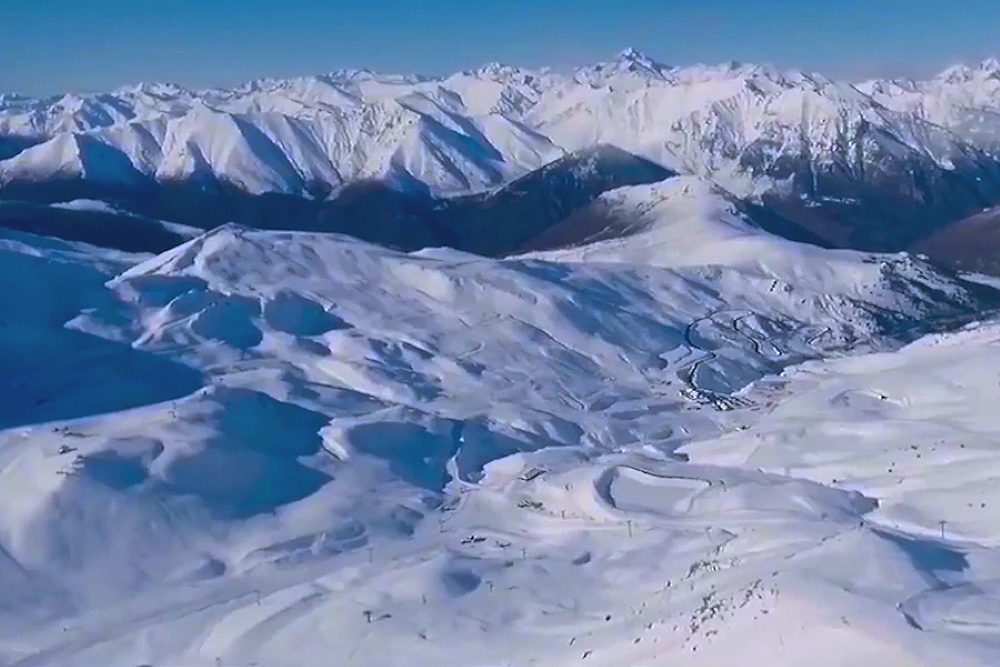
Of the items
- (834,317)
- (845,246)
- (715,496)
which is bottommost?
(845,246)

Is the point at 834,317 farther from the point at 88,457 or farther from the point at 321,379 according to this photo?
the point at 88,457

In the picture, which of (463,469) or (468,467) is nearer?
(463,469)

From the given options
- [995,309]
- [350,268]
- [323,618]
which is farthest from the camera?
[995,309]

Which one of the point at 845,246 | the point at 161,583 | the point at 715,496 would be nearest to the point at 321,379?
the point at 161,583

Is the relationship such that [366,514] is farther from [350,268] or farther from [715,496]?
[350,268]

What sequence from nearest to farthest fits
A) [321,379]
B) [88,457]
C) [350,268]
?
1. [88,457]
2. [321,379]
3. [350,268]

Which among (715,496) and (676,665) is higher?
(676,665)

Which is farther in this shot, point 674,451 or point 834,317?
point 834,317
